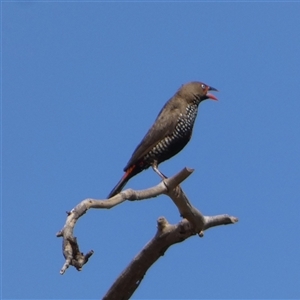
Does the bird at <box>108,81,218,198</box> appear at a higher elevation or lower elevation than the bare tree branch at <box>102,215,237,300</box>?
higher

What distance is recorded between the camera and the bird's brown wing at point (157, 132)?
322 inches

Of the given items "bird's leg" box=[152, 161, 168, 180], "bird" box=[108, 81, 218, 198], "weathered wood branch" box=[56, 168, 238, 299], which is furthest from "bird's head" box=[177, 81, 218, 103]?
"weathered wood branch" box=[56, 168, 238, 299]

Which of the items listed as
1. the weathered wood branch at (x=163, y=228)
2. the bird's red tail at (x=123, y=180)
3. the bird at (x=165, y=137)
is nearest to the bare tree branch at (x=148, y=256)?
the weathered wood branch at (x=163, y=228)

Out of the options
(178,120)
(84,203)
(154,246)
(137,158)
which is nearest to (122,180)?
(137,158)

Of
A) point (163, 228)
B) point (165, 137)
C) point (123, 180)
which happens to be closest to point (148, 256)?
point (163, 228)

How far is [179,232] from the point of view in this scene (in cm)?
673

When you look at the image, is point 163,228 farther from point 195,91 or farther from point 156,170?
point 195,91

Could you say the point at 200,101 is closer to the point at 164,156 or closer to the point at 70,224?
the point at 164,156

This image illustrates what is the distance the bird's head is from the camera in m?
8.62

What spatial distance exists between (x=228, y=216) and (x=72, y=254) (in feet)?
7.75

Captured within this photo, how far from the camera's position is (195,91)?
28.5 ft

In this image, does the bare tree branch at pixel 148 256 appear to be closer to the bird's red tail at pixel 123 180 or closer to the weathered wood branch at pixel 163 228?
the weathered wood branch at pixel 163 228

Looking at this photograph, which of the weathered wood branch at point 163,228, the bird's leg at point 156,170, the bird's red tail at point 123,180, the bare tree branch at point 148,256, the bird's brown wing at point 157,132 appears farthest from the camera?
the bird's brown wing at point 157,132

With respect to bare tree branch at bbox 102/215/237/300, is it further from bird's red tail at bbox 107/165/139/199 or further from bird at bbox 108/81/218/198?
bird at bbox 108/81/218/198
